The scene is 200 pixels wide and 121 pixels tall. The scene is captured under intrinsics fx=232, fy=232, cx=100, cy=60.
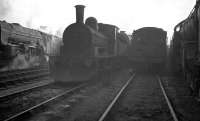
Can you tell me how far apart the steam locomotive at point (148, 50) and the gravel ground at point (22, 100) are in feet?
26.7

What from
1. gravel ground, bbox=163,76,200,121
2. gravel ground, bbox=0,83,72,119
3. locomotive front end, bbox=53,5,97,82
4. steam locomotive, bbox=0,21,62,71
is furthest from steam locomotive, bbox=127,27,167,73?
gravel ground, bbox=0,83,72,119

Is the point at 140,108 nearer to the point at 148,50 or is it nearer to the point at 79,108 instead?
the point at 79,108

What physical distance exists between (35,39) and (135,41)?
24.7 ft

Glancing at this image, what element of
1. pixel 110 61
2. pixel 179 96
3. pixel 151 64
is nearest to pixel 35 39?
pixel 110 61

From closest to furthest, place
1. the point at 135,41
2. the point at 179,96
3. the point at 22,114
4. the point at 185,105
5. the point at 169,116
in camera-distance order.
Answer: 1. the point at 22,114
2. the point at 169,116
3. the point at 185,105
4. the point at 179,96
5. the point at 135,41

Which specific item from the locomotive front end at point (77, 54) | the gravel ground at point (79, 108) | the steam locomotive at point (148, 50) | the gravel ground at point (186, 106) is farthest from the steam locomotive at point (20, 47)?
the gravel ground at point (186, 106)

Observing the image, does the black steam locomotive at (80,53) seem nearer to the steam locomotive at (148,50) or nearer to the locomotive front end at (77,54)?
the locomotive front end at (77,54)

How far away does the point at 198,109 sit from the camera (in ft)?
21.8

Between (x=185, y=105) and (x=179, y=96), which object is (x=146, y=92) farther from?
(x=185, y=105)

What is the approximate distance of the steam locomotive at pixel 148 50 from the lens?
51.9 feet

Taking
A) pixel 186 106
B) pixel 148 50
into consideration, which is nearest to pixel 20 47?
pixel 148 50

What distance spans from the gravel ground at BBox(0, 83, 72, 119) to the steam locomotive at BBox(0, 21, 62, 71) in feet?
9.81

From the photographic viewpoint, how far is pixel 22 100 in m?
7.49

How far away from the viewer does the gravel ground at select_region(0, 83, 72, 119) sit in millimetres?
6273
